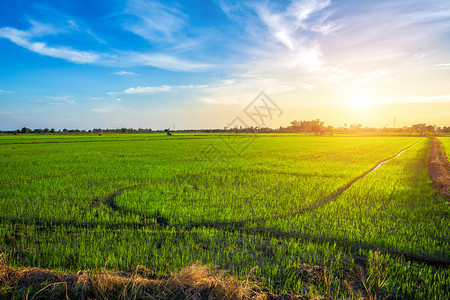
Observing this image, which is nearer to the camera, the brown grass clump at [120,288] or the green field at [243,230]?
the brown grass clump at [120,288]

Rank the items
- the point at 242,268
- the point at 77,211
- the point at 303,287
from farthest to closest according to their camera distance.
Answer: the point at 77,211 < the point at 242,268 < the point at 303,287

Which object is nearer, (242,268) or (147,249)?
(242,268)

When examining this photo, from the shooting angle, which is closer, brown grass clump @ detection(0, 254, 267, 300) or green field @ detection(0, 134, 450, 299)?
brown grass clump @ detection(0, 254, 267, 300)

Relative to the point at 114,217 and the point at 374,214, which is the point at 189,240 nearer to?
the point at 114,217

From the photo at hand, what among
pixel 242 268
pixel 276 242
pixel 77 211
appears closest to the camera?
pixel 242 268

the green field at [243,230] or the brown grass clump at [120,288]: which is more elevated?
the brown grass clump at [120,288]

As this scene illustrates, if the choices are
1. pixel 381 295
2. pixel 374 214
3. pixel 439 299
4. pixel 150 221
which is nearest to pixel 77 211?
pixel 150 221

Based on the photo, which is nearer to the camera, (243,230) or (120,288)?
(120,288)

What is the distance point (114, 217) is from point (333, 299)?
501 centimetres

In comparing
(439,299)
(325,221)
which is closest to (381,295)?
(439,299)

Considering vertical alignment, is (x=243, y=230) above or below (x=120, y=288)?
below

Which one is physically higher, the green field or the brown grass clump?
the brown grass clump

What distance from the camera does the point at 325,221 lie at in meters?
5.57

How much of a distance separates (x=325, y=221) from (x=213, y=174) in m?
7.29
